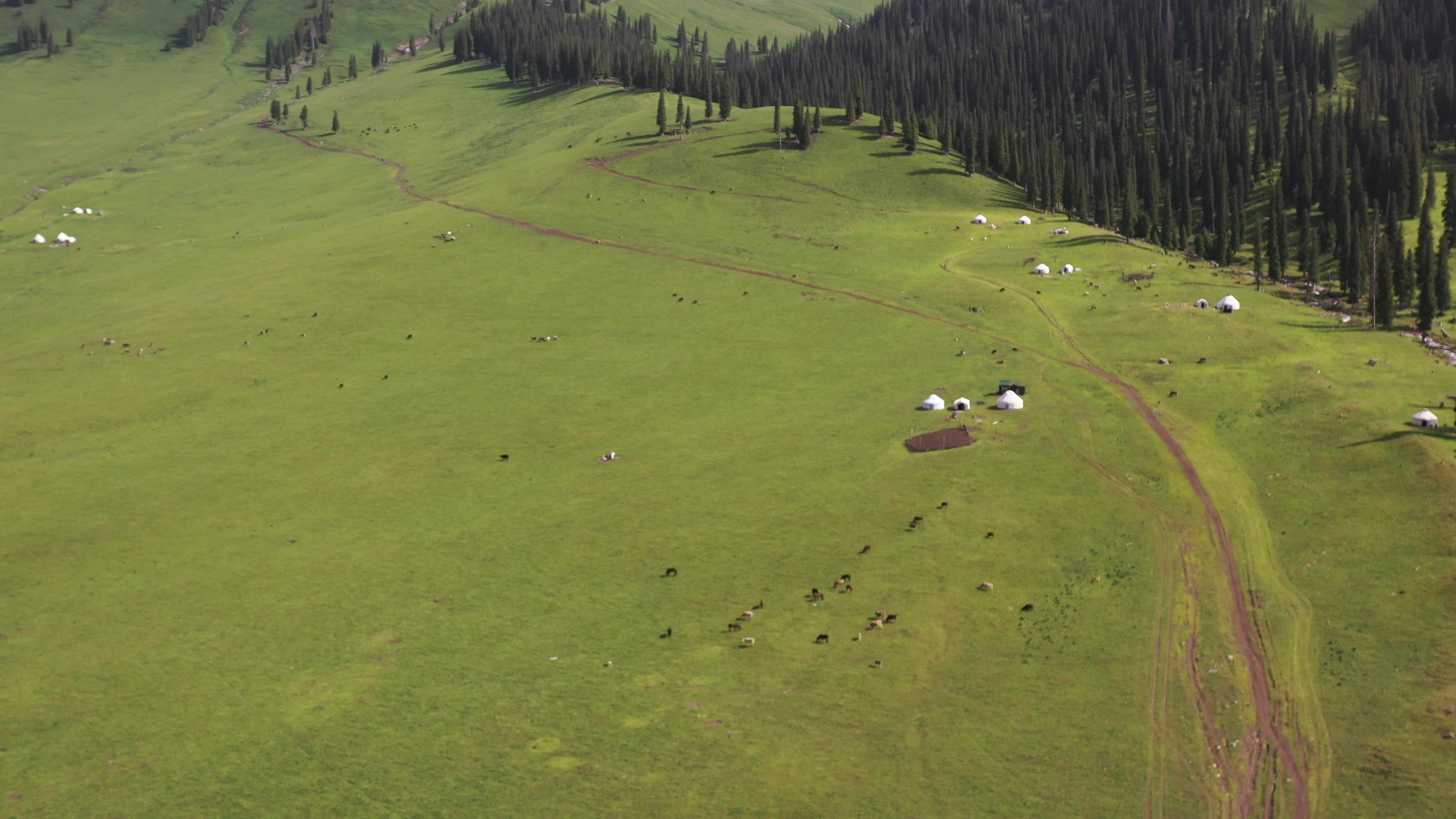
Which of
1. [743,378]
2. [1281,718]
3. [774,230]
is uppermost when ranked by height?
[774,230]

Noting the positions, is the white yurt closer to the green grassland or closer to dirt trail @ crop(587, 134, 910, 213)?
the green grassland

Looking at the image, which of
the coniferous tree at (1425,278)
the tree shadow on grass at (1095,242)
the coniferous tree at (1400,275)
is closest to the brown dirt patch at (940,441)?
the coniferous tree at (1425,278)

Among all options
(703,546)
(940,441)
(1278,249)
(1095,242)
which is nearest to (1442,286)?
(1278,249)

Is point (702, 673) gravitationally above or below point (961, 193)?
below

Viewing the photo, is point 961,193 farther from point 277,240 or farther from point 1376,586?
point 1376,586

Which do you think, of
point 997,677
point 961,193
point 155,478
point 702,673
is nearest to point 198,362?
point 155,478

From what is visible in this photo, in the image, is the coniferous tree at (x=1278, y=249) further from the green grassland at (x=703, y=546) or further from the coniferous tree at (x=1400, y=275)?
the green grassland at (x=703, y=546)
